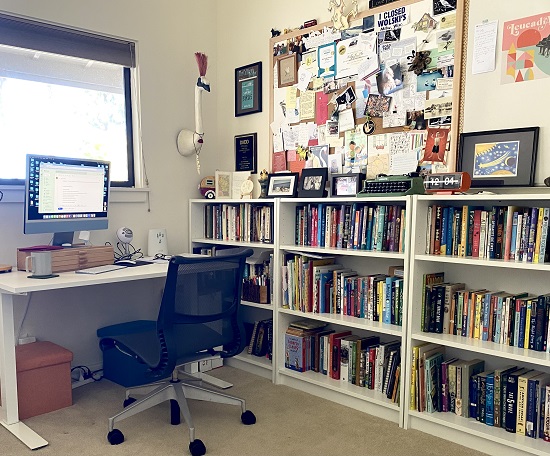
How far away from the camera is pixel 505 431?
2168 millimetres

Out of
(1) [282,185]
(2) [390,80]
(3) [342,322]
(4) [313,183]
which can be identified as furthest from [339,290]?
(2) [390,80]

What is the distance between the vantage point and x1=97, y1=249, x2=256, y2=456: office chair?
214cm

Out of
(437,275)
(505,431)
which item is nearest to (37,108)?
(437,275)

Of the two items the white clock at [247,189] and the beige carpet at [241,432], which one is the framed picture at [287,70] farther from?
the beige carpet at [241,432]

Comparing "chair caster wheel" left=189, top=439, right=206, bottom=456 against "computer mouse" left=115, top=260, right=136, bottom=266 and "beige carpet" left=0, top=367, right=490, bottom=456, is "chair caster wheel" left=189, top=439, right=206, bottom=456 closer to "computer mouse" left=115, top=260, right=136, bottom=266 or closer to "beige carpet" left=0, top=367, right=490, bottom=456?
"beige carpet" left=0, top=367, right=490, bottom=456

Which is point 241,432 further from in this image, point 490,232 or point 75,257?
point 490,232

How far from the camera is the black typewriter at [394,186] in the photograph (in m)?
2.41

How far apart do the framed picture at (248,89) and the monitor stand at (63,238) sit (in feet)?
4.70

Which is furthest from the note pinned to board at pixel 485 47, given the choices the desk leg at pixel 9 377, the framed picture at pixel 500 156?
the desk leg at pixel 9 377

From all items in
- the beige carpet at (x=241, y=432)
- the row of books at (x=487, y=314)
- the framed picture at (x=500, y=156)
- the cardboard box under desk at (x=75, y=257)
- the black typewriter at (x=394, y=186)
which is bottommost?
the beige carpet at (x=241, y=432)

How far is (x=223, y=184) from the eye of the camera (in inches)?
135

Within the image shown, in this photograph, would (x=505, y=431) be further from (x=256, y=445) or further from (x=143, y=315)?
(x=143, y=315)

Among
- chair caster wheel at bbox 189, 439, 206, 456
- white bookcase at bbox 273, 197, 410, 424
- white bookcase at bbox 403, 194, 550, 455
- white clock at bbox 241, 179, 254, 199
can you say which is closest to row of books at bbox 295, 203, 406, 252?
white bookcase at bbox 273, 197, 410, 424

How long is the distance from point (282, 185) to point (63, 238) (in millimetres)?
1296
